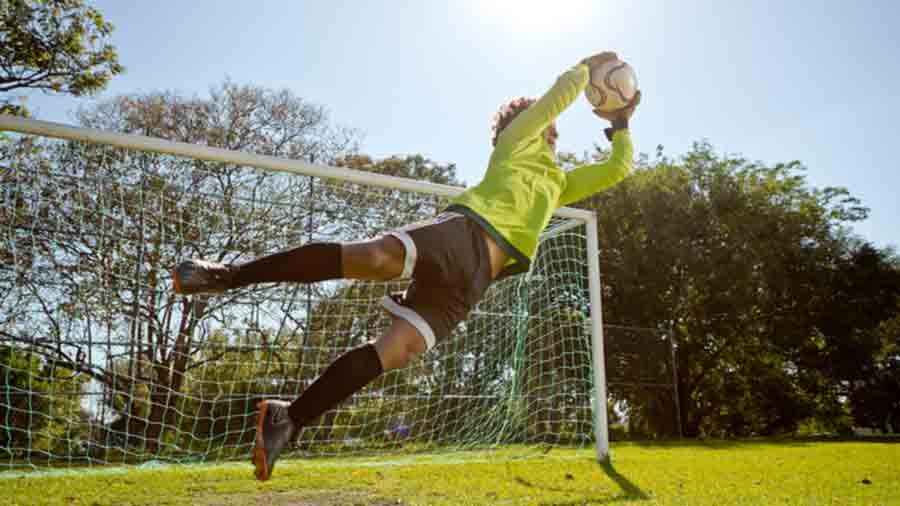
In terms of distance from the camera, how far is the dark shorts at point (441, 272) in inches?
95.8

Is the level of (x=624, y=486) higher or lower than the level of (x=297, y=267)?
lower

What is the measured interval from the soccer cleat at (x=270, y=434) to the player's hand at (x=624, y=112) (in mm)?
2365

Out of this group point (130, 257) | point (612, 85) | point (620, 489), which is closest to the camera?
point (612, 85)

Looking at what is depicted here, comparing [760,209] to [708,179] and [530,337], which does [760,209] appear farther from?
[530,337]

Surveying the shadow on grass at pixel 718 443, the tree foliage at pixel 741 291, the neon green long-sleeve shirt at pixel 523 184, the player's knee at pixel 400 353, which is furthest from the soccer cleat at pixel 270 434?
the tree foliage at pixel 741 291

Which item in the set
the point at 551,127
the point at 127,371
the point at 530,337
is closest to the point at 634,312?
the point at 530,337

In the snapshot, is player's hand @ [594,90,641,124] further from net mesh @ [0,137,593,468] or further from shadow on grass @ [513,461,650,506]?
net mesh @ [0,137,593,468]

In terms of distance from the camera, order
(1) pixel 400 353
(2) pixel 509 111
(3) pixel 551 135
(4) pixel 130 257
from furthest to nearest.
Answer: (4) pixel 130 257 < (2) pixel 509 111 < (3) pixel 551 135 < (1) pixel 400 353

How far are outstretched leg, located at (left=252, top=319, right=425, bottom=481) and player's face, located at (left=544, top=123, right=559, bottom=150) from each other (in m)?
1.26

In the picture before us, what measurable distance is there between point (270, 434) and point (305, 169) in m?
3.37

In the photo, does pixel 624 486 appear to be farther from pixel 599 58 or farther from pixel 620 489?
pixel 599 58

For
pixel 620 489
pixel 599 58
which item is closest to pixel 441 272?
pixel 599 58

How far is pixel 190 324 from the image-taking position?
7.05 meters

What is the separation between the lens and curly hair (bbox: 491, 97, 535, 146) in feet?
10.9
